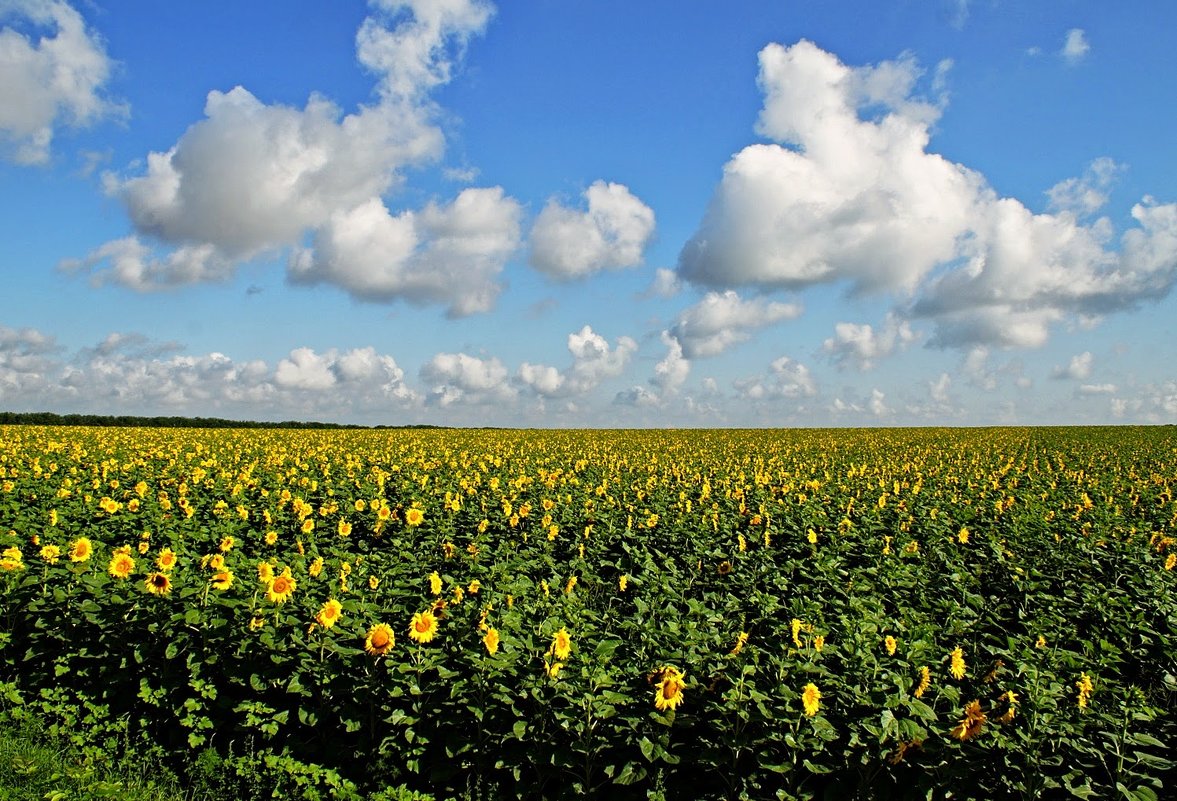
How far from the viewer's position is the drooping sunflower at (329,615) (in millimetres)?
4938

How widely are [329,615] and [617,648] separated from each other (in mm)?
2063

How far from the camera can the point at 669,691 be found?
4039 millimetres

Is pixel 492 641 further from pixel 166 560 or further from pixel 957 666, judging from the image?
pixel 166 560

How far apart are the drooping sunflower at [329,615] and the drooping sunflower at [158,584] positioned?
4.85 feet

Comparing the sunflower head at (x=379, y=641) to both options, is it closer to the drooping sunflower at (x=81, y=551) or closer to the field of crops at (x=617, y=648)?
the field of crops at (x=617, y=648)

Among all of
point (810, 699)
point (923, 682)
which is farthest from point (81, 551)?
point (923, 682)

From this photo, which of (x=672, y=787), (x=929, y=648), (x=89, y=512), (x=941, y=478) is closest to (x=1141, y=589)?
(x=929, y=648)

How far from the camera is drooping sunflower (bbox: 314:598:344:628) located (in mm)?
4938

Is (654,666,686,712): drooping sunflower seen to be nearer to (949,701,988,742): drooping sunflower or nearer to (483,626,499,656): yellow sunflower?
(483,626,499,656): yellow sunflower

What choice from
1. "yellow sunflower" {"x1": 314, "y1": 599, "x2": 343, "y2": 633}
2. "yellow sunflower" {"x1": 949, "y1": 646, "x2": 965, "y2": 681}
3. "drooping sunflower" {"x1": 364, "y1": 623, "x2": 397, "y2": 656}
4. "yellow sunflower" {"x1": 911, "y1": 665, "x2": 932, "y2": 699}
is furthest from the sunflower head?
"yellow sunflower" {"x1": 949, "y1": 646, "x2": 965, "y2": 681}

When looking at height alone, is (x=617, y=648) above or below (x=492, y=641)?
below

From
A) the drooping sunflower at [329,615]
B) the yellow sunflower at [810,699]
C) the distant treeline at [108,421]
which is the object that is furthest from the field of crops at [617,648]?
the distant treeline at [108,421]

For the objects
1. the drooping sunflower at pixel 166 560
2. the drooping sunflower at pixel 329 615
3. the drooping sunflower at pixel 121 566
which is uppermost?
the drooping sunflower at pixel 166 560

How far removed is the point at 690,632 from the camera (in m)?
4.79
